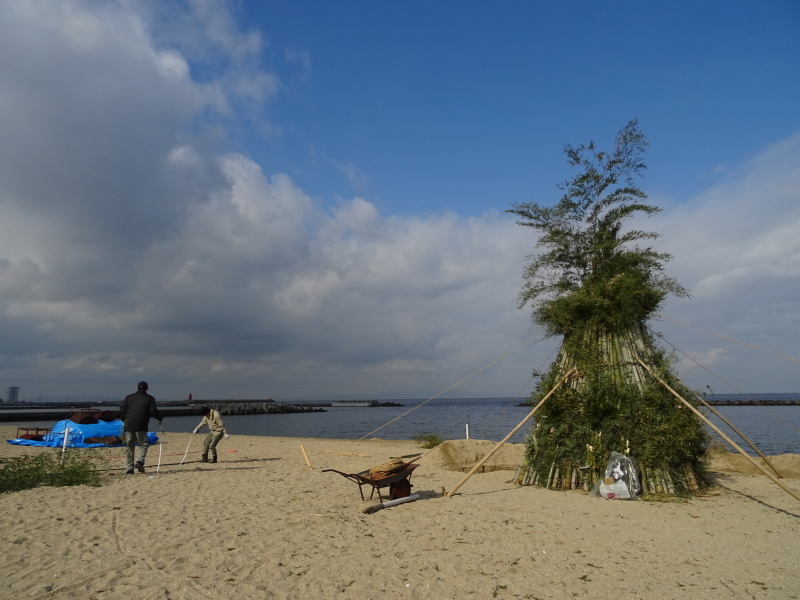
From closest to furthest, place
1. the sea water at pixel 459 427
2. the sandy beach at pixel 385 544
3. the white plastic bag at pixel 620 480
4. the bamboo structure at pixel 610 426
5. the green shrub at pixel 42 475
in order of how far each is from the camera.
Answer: the sandy beach at pixel 385 544 → the green shrub at pixel 42 475 → the white plastic bag at pixel 620 480 → the bamboo structure at pixel 610 426 → the sea water at pixel 459 427

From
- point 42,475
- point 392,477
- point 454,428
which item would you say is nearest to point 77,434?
point 42,475

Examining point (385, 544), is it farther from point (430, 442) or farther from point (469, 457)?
point (430, 442)

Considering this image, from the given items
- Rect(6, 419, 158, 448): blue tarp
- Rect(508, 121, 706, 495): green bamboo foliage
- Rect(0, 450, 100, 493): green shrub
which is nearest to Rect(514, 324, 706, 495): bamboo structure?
Rect(508, 121, 706, 495): green bamboo foliage

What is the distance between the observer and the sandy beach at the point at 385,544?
15.3ft

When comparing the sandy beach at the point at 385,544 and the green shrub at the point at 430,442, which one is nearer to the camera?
the sandy beach at the point at 385,544

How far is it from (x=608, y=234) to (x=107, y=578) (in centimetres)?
1014

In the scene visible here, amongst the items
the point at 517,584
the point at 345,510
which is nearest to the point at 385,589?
the point at 517,584

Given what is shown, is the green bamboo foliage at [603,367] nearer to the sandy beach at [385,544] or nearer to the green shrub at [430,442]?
the sandy beach at [385,544]

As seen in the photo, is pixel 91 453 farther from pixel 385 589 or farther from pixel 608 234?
pixel 608 234

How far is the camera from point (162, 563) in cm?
513

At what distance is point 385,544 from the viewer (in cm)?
593

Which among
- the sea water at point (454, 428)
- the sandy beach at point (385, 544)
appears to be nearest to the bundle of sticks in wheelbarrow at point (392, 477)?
the sandy beach at point (385, 544)

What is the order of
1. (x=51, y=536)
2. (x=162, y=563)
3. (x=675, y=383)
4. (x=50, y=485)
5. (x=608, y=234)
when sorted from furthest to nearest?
(x=608, y=234) → (x=675, y=383) → (x=50, y=485) → (x=51, y=536) → (x=162, y=563)

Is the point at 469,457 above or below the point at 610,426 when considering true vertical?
below
